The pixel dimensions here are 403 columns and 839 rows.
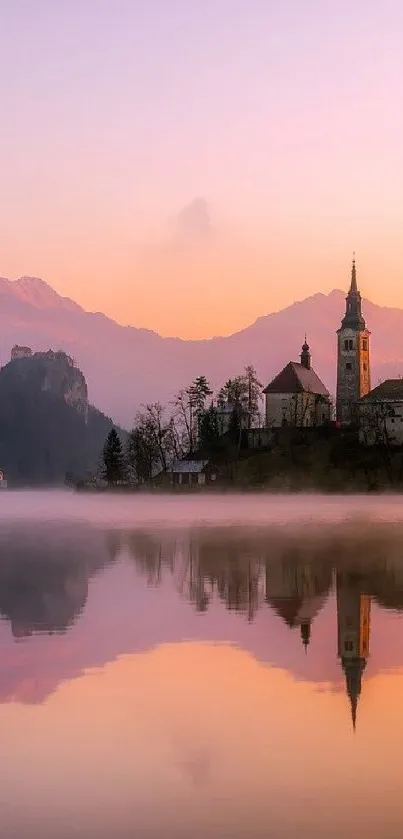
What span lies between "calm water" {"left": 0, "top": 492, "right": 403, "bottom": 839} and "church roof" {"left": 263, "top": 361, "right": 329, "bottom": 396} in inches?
5308

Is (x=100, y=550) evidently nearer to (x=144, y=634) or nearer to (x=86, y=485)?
(x=144, y=634)

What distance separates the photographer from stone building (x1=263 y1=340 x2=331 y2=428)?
172750 mm

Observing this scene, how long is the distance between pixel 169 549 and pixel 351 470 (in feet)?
316

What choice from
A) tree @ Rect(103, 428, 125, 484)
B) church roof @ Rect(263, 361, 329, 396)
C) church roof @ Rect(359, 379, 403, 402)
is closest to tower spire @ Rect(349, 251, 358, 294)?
church roof @ Rect(263, 361, 329, 396)

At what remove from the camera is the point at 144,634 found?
1017 inches

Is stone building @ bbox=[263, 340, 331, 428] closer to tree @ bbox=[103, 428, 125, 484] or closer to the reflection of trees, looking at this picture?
tree @ bbox=[103, 428, 125, 484]

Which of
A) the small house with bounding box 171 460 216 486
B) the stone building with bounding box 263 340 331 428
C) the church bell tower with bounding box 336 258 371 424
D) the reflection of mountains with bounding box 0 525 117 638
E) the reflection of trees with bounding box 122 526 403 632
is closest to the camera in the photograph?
the reflection of mountains with bounding box 0 525 117 638

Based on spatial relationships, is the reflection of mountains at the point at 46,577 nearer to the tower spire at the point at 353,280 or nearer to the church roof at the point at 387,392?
the church roof at the point at 387,392

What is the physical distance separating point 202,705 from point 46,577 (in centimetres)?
2159

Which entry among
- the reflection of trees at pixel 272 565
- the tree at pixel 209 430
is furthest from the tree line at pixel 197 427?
the reflection of trees at pixel 272 565

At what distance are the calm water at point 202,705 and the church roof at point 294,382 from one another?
135m

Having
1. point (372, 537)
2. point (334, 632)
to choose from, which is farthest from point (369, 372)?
point (334, 632)

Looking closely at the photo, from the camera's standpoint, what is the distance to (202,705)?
18359 millimetres

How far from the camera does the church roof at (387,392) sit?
161m
